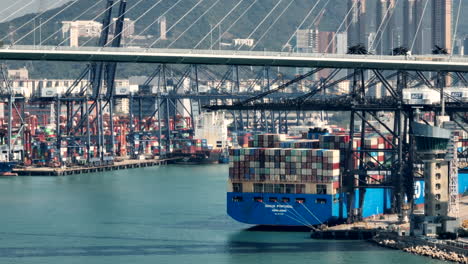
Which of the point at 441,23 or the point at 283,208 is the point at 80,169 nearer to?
the point at 441,23

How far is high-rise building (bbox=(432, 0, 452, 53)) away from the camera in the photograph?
93062mm

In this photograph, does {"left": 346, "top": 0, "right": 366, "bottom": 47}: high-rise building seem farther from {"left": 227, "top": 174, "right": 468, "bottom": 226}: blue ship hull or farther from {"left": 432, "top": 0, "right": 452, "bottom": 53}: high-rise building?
{"left": 227, "top": 174, "right": 468, "bottom": 226}: blue ship hull

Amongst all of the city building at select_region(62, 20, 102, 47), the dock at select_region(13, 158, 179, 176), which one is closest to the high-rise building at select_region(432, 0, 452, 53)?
the dock at select_region(13, 158, 179, 176)

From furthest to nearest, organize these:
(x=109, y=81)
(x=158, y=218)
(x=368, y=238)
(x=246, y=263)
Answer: (x=109, y=81)
(x=158, y=218)
(x=368, y=238)
(x=246, y=263)

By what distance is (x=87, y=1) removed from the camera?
18988 cm

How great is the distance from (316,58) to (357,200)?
4.81 m

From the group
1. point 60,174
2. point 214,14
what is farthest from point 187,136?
point 214,14

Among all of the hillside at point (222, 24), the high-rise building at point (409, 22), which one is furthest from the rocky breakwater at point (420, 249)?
the hillside at point (222, 24)

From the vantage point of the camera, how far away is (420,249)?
35031 millimetres

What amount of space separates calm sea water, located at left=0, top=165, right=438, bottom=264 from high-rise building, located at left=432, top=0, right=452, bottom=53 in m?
39.2

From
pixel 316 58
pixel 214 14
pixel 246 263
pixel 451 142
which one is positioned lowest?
pixel 246 263

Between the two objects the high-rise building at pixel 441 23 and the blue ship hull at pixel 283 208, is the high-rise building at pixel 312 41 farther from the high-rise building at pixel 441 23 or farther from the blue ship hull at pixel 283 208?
the blue ship hull at pixel 283 208

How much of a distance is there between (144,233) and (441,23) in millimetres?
57787

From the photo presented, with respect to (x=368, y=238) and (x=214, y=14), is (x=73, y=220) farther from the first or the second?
(x=214, y=14)
